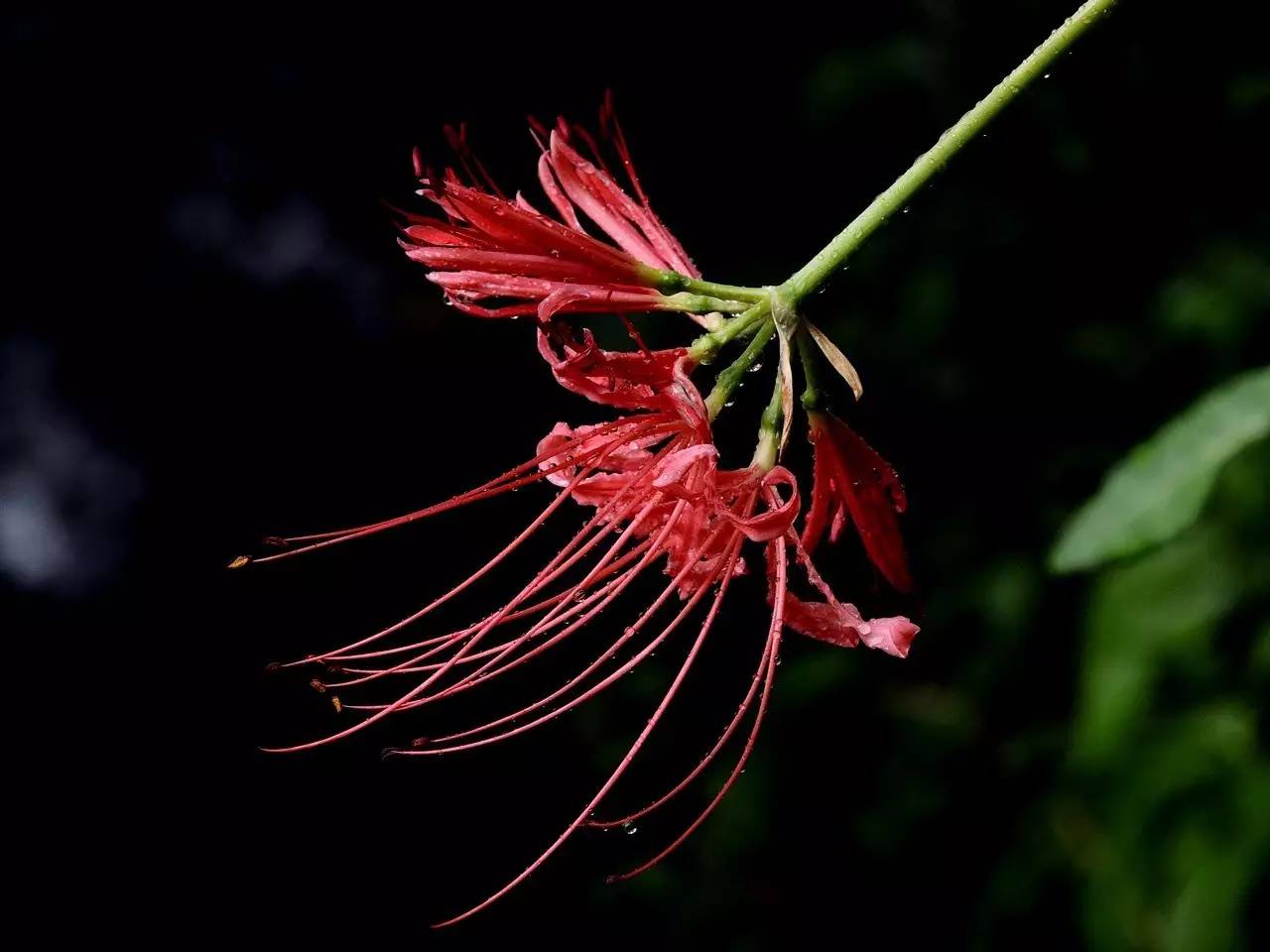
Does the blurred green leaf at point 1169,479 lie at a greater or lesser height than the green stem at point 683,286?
lesser

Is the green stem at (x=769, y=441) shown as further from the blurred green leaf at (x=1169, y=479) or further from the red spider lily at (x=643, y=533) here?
the blurred green leaf at (x=1169, y=479)

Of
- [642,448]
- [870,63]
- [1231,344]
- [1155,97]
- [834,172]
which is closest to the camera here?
[642,448]

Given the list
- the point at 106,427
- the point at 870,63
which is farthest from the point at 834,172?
the point at 106,427

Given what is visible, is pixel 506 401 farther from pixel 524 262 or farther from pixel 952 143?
pixel 952 143

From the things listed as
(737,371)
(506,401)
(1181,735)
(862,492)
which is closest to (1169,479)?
(862,492)

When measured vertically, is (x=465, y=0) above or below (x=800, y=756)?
above

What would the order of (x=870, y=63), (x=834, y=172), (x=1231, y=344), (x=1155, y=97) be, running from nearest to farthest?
(x=1231, y=344) < (x=1155, y=97) < (x=870, y=63) < (x=834, y=172)

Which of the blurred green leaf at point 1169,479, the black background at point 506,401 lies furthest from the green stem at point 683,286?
the black background at point 506,401

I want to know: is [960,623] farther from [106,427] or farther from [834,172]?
[106,427]
